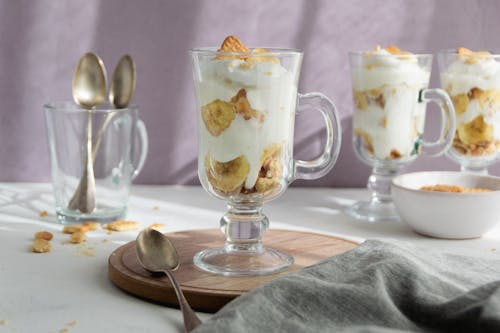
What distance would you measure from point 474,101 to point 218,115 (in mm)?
717

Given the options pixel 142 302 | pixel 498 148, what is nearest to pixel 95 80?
pixel 142 302

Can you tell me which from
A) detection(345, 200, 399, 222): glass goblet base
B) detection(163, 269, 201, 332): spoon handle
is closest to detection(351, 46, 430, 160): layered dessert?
detection(345, 200, 399, 222): glass goblet base

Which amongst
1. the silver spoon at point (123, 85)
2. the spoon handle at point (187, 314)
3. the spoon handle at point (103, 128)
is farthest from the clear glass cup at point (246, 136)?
the silver spoon at point (123, 85)

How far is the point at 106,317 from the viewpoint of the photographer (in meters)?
1.10

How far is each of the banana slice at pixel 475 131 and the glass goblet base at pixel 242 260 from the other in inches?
23.6

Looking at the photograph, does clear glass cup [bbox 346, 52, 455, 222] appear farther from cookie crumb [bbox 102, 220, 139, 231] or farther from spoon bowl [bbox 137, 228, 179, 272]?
spoon bowl [bbox 137, 228, 179, 272]

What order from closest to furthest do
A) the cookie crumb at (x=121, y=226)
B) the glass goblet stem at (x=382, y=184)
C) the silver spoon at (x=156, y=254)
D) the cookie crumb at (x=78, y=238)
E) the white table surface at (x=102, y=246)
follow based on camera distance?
1. the white table surface at (x=102, y=246)
2. the silver spoon at (x=156, y=254)
3. the cookie crumb at (x=78, y=238)
4. the cookie crumb at (x=121, y=226)
5. the glass goblet stem at (x=382, y=184)

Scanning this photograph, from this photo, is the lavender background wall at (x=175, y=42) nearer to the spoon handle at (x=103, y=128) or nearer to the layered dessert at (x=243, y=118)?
the spoon handle at (x=103, y=128)

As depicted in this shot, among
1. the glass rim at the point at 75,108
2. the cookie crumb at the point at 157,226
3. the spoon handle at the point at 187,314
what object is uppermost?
the glass rim at the point at 75,108

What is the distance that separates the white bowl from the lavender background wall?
0.49 meters

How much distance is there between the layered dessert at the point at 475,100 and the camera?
1.74 meters

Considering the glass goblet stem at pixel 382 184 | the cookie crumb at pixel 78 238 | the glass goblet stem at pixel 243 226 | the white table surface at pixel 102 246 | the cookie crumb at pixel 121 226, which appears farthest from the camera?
the glass goblet stem at pixel 382 184

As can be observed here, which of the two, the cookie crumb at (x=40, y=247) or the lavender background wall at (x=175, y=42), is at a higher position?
the lavender background wall at (x=175, y=42)

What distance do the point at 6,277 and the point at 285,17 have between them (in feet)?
3.22
